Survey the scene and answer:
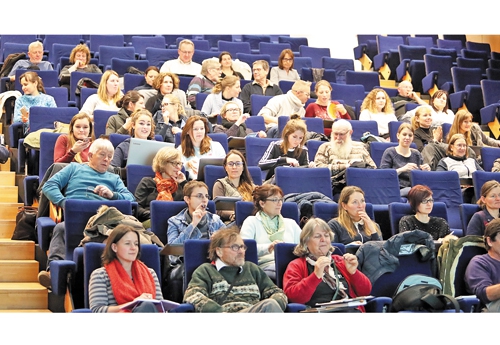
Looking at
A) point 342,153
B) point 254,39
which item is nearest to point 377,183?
point 342,153

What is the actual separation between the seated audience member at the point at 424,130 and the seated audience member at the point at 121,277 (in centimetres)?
216

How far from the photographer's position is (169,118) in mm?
4359

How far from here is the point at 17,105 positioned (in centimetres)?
447

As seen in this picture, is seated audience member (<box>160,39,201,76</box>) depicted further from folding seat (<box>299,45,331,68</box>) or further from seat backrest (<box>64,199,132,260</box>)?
seat backrest (<box>64,199,132,260</box>)

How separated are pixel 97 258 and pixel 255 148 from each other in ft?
4.60

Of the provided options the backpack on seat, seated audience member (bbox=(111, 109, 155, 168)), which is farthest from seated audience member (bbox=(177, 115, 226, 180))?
the backpack on seat

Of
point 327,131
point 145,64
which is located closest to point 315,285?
point 327,131

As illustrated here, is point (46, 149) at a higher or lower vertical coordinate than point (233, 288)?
higher

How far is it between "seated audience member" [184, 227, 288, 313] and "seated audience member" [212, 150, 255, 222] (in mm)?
558

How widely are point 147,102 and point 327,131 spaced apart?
3.10 ft

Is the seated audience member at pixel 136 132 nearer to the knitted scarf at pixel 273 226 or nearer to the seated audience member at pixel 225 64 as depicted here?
the knitted scarf at pixel 273 226

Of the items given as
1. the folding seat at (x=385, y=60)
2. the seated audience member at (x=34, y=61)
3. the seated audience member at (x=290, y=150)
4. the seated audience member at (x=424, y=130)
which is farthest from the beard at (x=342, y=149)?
the folding seat at (x=385, y=60)

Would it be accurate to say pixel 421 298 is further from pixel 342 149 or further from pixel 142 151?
pixel 142 151

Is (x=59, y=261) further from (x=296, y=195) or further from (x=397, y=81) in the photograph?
(x=397, y=81)
